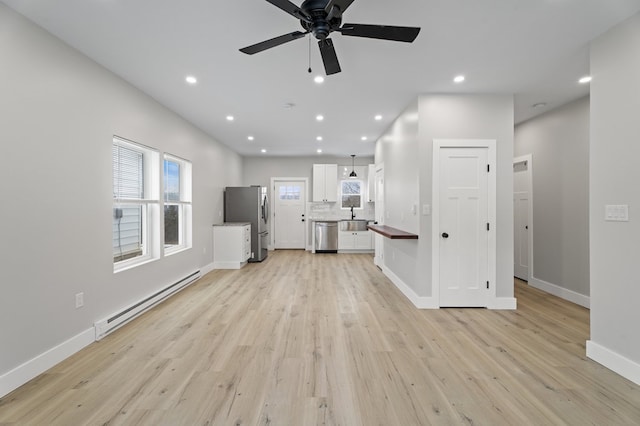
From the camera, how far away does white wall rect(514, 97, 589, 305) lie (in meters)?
3.60

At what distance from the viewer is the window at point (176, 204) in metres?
4.32

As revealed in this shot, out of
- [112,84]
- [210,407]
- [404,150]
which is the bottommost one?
[210,407]

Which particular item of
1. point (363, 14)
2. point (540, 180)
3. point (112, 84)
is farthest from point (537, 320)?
point (112, 84)

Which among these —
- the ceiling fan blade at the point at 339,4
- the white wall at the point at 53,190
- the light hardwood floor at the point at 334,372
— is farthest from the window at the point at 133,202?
the ceiling fan blade at the point at 339,4

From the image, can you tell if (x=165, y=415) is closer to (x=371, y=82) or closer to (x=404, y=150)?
(x=371, y=82)

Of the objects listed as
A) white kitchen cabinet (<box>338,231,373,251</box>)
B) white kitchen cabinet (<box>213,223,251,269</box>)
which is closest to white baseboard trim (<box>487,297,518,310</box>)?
white kitchen cabinet (<box>338,231,373,251</box>)

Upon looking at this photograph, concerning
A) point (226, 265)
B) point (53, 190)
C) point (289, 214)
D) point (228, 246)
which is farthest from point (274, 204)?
point (53, 190)

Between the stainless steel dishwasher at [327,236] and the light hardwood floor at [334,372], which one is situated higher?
the stainless steel dishwasher at [327,236]

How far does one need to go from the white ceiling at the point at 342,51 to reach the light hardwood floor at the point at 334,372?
2.68 meters

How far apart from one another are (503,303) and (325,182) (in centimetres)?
527

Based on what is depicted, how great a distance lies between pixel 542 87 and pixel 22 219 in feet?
17.0

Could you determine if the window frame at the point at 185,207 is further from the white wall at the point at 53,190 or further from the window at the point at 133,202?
the white wall at the point at 53,190

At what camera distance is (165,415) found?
169 centimetres

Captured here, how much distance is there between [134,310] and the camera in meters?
3.16
